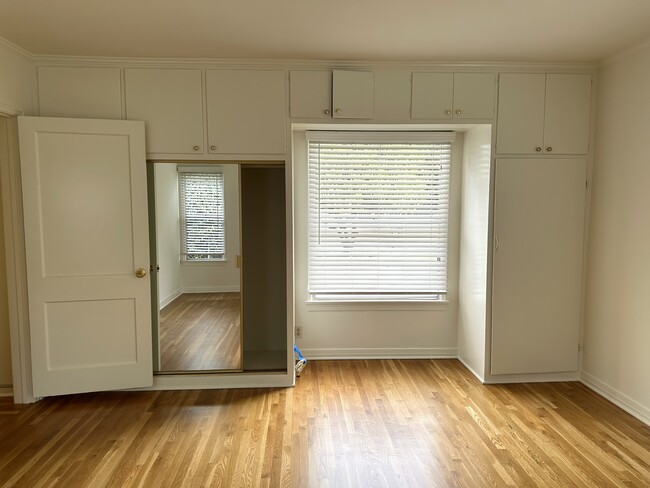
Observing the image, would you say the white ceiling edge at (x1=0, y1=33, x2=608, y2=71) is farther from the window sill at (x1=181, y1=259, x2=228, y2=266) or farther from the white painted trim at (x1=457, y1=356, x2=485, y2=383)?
the white painted trim at (x1=457, y1=356, x2=485, y2=383)

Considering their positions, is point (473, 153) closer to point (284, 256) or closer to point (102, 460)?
point (284, 256)

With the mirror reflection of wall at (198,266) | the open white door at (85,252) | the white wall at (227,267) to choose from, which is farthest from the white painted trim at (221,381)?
the white wall at (227,267)

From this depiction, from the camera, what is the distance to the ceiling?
2354 millimetres

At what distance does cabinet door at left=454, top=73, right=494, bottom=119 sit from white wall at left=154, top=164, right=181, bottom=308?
2.33 meters

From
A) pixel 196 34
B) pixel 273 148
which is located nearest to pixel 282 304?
pixel 273 148

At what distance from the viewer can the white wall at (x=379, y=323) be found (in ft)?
13.0

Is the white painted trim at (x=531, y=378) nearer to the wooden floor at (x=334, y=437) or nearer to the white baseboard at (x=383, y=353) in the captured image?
the wooden floor at (x=334, y=437)

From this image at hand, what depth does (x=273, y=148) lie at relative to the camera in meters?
3.26

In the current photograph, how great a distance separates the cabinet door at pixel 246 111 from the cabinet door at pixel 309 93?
8cm

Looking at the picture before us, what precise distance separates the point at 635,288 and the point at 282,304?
2.64 meters

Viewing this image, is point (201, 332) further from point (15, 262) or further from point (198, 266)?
point (15, 262)

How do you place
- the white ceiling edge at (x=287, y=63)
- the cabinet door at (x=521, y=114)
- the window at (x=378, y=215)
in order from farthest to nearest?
the window at (x=378, y=215) < the cabinet door at (x=521, y=114) < the white ceiling edge at (x=287, y=63)

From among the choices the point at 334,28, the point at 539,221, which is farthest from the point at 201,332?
the point at 539,221

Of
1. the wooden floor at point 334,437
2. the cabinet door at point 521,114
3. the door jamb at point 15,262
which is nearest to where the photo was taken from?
the wooden floor at point 334,437
